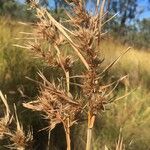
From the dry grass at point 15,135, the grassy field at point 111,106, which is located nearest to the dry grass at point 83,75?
the dry grass at point 15,135

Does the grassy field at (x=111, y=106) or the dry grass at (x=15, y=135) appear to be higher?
the dry grass at (x=15, y=135)

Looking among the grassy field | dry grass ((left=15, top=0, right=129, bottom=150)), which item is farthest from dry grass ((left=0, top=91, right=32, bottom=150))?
the grassy field

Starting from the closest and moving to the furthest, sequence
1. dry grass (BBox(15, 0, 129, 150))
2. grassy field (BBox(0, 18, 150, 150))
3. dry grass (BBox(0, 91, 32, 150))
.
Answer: dry grass (BBox(15, 0, 129, 150)), dry grass (BBox(0, 91, 32, 150)), grassy field (BBox(0, 18, 150, 150))

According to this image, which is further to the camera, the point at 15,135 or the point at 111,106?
the point at 111,106

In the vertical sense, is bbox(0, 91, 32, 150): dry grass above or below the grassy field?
above

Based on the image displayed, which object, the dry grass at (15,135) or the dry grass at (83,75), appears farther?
the dry grass at (15,135)

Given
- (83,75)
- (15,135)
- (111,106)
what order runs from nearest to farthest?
(83,75)
(15,135)
(111,106)

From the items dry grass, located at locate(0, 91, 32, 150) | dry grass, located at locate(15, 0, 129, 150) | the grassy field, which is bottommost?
the grassy field

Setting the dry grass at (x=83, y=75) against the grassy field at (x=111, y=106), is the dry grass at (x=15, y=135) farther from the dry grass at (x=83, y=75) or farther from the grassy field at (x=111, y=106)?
the grassy field at (x=111, y=106)

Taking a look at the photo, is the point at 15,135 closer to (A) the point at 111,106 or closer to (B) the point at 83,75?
(B) the point at 83,75

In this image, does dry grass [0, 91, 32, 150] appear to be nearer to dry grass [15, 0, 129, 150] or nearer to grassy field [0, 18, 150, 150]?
dry grass [15, 0, 129, 150]

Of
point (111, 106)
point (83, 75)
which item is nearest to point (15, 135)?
point (83, 75)

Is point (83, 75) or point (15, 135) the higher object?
point (83, 75)

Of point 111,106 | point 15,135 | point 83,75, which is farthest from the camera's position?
point 111,106
